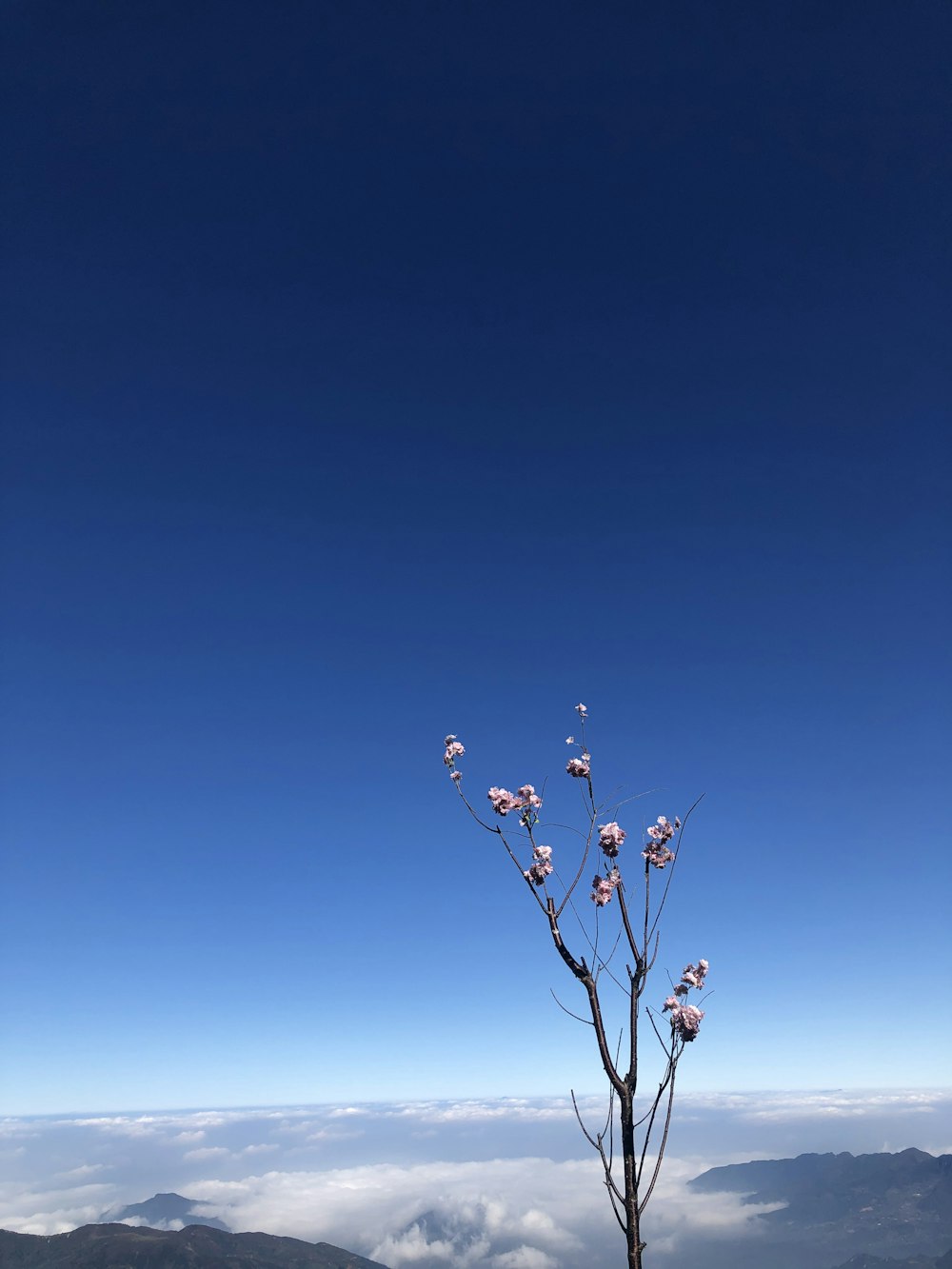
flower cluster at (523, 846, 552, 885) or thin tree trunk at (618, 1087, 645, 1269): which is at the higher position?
flower cluster at (523, 846, 552, 885)

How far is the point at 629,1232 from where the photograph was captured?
4570 millimetres

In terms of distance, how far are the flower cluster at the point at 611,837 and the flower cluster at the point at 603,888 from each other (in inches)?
8.2

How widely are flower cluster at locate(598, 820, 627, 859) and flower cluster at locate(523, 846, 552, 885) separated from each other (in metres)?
0.54

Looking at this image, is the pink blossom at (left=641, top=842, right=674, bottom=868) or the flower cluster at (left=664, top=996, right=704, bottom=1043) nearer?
the flower cluster at (left=664, top=996, right=704, bottom=1043)

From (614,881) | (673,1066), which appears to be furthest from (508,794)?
(673,1066)

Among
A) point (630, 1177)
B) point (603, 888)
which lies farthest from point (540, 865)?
point (630, 1177)

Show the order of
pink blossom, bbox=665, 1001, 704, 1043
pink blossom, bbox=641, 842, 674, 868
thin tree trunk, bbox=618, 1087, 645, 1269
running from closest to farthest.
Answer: thin tree trunk, bbox=618, 1087, 645, 1269, pink blossom, bbox=665, 1001, 704, 1043, pink blossom, bbox=641, 842, 674, 868

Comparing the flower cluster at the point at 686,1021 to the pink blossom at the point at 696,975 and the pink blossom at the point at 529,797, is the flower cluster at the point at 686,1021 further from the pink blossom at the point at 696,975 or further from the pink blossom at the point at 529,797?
the pink blossom at the point at 529,797

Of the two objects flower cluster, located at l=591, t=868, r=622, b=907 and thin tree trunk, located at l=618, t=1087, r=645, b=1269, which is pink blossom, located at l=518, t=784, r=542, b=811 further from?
thin tree trunk, located at l=618, t=1087, r=645, b=1269

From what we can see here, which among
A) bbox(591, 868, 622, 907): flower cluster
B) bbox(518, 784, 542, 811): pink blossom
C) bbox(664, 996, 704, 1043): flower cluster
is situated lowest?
bbox(664, 996, 704, 1043): flower cluster

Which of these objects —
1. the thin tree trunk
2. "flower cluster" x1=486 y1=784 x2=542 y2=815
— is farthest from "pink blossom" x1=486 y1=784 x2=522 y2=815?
the thin tree trunk

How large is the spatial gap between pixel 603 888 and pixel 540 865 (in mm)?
555

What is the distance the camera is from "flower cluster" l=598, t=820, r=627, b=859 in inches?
241

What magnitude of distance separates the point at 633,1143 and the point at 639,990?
950 millimetres
